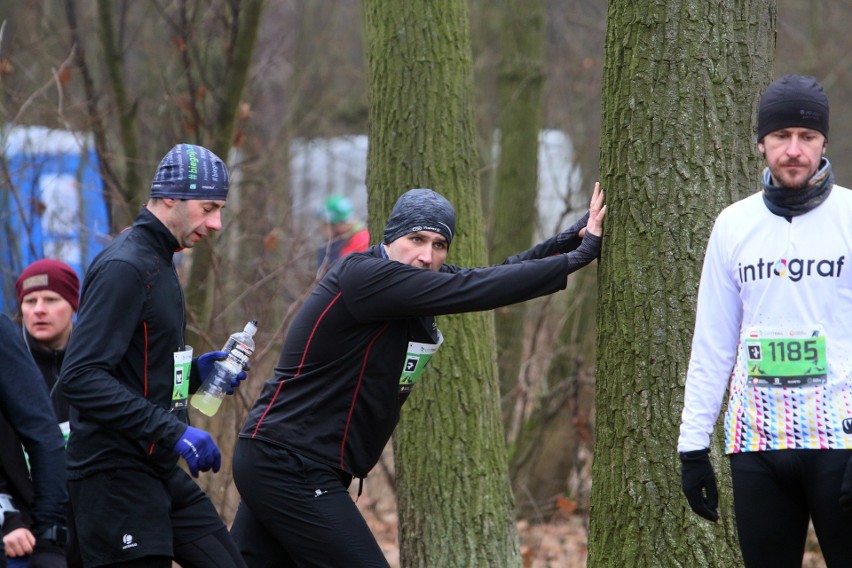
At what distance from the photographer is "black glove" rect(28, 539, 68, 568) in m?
4.39

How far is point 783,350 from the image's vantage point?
135 inches

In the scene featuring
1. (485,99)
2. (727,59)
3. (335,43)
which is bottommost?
(727,59)

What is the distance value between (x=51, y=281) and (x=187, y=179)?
152 cm

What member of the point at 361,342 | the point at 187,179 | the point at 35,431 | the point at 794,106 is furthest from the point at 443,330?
the point at 794,106

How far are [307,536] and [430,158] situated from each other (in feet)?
7.97

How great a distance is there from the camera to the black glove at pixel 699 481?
3559 mm

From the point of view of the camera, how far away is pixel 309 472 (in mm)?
4238

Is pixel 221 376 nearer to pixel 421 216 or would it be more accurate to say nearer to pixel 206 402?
pixel 206 402

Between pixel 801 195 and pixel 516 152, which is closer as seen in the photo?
pixel 801 195

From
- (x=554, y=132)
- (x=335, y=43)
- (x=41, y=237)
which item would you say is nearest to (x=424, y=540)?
(x=41, y=237)

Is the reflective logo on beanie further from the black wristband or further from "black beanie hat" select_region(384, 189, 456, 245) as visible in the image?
"black beanie hat" select_region(384, 189, 456, 245)

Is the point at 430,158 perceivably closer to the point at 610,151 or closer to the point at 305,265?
the point at 610,151

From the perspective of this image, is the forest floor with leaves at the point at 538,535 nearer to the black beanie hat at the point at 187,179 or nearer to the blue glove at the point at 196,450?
the blue glove at the point at 196,450

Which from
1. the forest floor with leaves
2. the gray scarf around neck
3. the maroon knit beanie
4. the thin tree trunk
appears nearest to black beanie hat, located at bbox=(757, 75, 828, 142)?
the gray scarf around neck
